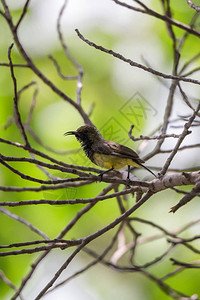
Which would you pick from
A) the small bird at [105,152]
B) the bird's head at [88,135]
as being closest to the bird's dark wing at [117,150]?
the small bird at [105,152]

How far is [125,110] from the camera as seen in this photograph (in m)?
5.37

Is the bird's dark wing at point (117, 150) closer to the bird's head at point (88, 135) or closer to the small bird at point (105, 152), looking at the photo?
the small bird at point (105, 152)

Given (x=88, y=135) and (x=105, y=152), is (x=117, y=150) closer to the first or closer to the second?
(x=105, y=152)

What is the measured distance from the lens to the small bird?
3656mm

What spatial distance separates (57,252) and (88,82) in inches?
87.6

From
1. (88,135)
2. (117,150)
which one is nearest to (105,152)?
(117,150)

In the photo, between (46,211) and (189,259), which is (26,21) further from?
(189,259)

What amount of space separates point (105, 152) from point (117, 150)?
0.11 m

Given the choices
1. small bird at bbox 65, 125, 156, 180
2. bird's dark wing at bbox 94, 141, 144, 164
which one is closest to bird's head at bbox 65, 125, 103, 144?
small bird at bbox 65, 125, 156, 180

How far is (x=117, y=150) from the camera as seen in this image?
146 inches

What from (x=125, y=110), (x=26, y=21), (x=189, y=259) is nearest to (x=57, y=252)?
(x=189, y=259)

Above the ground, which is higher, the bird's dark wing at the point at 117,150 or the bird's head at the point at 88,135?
the bird's head at the point at 88,135

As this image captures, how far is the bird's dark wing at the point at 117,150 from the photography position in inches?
143

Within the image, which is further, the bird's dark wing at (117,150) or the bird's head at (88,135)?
the bird's head at (88,135)
